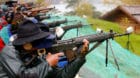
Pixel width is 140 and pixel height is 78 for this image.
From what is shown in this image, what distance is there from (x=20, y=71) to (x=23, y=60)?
20 centimetres

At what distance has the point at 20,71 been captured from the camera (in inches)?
161

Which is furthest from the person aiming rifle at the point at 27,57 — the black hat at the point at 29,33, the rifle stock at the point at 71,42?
the rifle stock at the point at 71,42

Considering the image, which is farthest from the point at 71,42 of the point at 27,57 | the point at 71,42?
the point at 27,57

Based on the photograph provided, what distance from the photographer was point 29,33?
14.0 ft

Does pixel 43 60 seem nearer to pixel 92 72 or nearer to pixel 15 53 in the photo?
pixel 15 53

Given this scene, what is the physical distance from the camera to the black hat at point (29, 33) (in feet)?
13.9

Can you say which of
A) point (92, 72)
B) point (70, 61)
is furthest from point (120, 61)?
point (70, 61)

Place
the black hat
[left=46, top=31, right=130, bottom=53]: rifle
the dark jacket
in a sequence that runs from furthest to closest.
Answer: [left=46, top=31, right=130, bottom=53]: rifle → the black hat → the dark jacket

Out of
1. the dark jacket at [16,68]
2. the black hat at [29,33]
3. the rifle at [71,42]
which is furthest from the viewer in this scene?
the rifle at [71,42]

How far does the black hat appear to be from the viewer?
4.23m

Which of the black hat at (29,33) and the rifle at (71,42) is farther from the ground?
the black hat at (29,33)

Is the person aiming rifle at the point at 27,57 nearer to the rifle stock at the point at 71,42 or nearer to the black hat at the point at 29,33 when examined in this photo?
the black hat at the point at 29,33

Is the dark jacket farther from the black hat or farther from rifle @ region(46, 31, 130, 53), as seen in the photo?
rifle @ region(46, 31, 130, 53)

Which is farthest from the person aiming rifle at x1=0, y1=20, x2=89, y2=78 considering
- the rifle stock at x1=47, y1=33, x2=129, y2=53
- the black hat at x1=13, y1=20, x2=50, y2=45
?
the rifle stock at x1=47, y1=33, x2=129, y2=53
